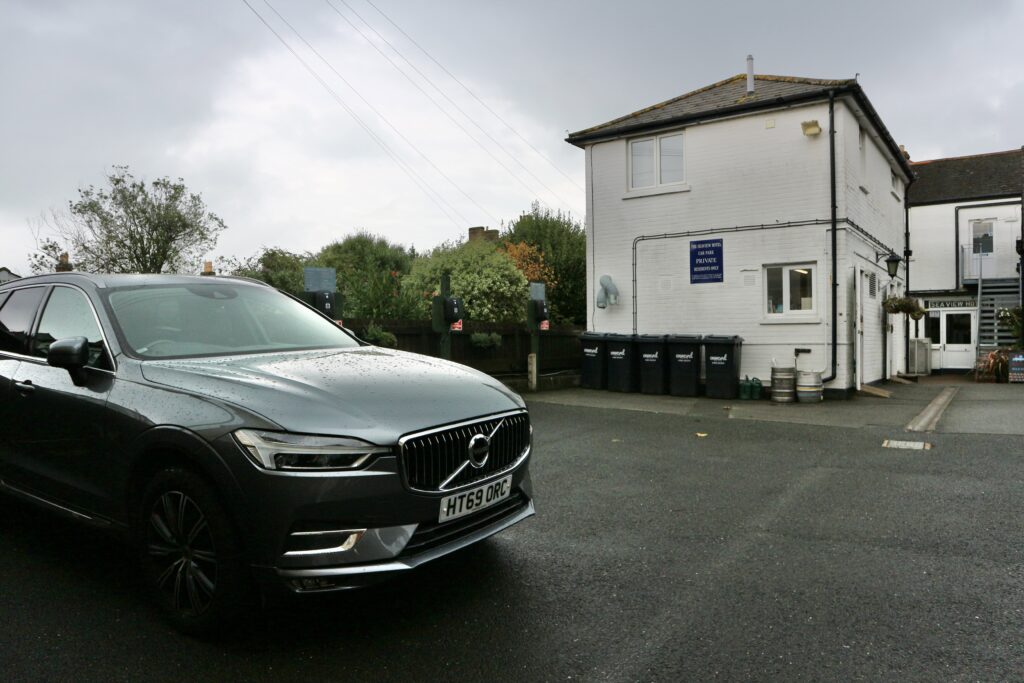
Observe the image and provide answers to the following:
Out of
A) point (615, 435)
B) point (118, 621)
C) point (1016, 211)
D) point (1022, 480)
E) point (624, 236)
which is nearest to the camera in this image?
point (118, 621)

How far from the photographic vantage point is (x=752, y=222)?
14.5 m

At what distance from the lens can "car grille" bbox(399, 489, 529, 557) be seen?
2.96 meters

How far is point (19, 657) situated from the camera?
9.30 feet

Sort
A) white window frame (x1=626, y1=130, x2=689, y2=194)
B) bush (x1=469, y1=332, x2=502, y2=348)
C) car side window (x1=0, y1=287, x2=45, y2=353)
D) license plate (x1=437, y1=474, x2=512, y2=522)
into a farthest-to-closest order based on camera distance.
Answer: white window frame (x1=626, y1=130, x2=689, y2=194)
bush (x1=469, y1=332, x2=502, y2=348)
car side window (x1=0, y1=287, x2=45, y2=353)
license plate (x1=437, y1=474, x2=512, y2=522)

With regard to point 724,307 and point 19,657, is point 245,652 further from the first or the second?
point 724,307

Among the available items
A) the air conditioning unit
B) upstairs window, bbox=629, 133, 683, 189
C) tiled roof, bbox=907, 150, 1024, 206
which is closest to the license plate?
upstairs window, bbox=629, 133, 683, 189

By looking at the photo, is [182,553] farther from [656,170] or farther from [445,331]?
[656,170]

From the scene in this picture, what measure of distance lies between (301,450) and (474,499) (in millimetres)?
861

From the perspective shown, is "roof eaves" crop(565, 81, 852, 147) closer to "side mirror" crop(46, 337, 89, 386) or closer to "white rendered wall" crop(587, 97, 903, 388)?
"white rendered wall" crop(587, 97, 903, 388)

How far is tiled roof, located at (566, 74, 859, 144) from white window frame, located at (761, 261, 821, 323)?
10.9 feet

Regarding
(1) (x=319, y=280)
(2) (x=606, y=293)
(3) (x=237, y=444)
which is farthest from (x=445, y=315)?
(3) (x=237, y=444)

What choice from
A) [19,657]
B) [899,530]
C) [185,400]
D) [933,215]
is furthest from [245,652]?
[933,215]

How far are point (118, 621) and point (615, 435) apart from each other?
6.43 metres

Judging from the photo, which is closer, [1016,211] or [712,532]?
[712,532]
